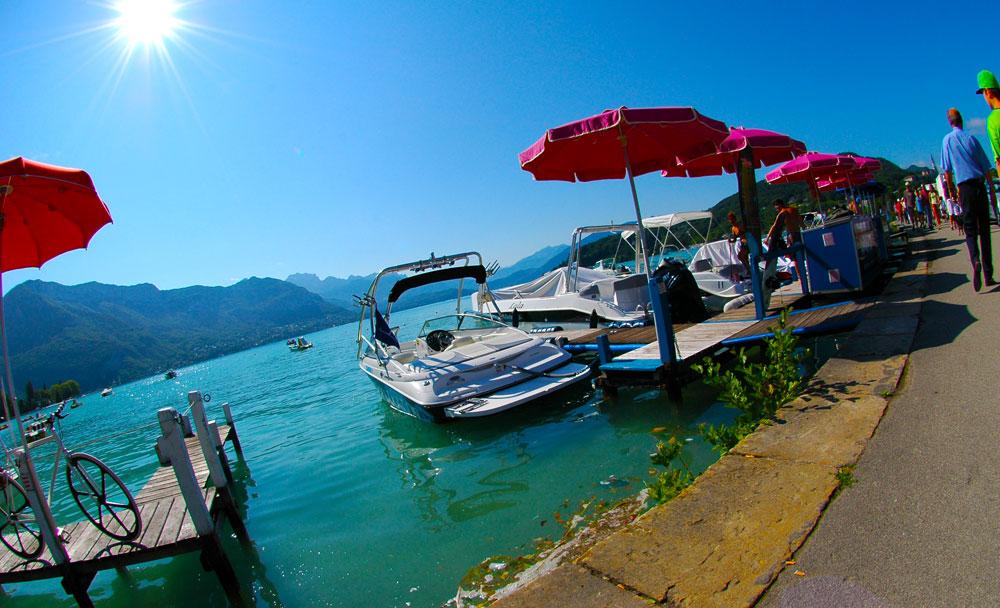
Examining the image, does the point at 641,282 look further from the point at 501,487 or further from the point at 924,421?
the point at 924,421

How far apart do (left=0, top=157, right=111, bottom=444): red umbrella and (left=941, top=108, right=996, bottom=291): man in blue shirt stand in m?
9.20

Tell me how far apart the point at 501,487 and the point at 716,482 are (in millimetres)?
3179

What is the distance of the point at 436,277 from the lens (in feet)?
31.8

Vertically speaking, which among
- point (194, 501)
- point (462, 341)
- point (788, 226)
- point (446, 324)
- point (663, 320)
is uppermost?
point (788, 226)

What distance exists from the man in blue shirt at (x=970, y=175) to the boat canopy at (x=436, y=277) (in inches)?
282

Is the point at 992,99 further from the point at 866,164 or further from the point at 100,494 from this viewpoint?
the point at 866,164

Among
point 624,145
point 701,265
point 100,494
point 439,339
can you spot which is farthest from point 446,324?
point 701,265

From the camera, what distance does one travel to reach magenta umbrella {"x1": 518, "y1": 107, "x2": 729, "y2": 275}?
242 inches

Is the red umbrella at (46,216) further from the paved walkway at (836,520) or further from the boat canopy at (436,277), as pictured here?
the paved walkway at (836,520)

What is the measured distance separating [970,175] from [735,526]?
20.0 ft

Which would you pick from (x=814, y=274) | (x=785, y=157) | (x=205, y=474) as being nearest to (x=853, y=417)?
(x=814, y=274)

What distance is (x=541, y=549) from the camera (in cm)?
393

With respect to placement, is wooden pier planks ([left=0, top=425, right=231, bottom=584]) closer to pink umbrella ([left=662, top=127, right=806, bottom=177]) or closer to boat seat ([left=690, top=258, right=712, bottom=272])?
pink umbrella ([left=662, top=127, right=806, bottom=177])

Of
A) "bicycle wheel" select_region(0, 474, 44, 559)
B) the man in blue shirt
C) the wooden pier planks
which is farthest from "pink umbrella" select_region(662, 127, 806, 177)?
"bicycle wheel" select_region(0, 474, 44, 559)
